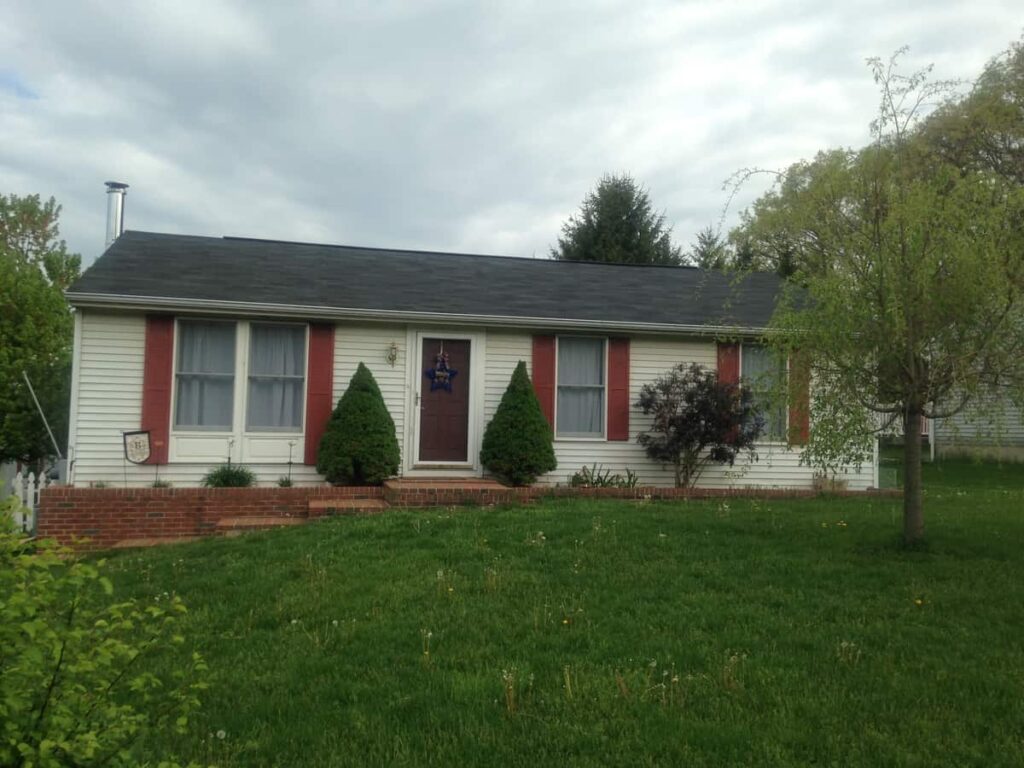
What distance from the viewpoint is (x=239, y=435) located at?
11359 mm

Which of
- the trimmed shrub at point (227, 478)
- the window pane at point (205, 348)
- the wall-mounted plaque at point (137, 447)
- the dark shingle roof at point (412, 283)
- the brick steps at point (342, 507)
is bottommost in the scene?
the brick steps at point (342, 507)

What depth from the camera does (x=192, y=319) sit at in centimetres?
1134

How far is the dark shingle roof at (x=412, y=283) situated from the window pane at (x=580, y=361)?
440 millimetres

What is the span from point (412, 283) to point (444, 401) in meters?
2.22

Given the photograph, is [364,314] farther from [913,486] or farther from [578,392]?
[913,486]

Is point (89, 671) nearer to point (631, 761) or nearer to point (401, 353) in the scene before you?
point (631, 761)

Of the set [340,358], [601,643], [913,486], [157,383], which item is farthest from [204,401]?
[913,486]

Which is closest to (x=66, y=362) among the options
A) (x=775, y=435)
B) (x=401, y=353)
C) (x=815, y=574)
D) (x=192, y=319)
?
(x=192, y=319)

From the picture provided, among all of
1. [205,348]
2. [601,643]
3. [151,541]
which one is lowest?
[151,541]

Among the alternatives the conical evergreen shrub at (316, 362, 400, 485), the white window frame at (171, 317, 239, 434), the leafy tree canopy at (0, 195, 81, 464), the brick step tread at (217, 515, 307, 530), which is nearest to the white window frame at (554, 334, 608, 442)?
the conical evergreen shrub at (316, 362, 400, 485)

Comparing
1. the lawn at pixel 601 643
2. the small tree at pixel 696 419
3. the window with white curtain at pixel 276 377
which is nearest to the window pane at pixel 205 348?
the window with white curtain at pixel 276 377

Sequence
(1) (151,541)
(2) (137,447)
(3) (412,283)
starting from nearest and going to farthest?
(1) (151,541), (2) (137,447), (3) (412,283)

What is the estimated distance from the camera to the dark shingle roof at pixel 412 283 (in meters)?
11.6

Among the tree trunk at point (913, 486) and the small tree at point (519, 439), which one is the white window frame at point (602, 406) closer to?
the small tree at point (519, 439)
